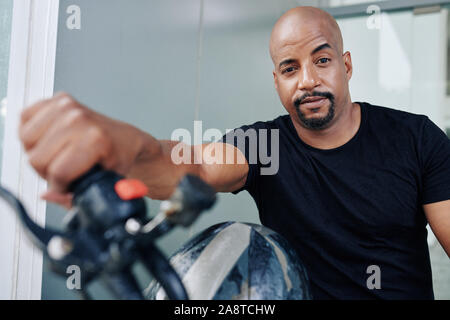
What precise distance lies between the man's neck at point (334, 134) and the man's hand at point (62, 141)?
31.2 inches

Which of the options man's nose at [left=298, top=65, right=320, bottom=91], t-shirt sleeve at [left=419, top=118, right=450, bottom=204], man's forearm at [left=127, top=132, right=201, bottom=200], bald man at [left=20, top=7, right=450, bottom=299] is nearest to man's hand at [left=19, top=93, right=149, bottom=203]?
man's forearm at [left=127, top=132, right=201, bottom=200]

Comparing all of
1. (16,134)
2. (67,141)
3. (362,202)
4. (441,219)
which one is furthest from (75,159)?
(441,219)

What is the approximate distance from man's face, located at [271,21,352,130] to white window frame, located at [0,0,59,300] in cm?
63

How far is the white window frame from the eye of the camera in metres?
0.98

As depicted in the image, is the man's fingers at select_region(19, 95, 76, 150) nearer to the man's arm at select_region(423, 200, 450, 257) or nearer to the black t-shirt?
the black t-shirt

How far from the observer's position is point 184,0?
155 cm

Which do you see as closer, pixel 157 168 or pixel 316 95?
pixel 157 168

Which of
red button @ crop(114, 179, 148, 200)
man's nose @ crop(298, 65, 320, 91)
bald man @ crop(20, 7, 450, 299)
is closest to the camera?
red button @ crop(114, 179, 148, 200)

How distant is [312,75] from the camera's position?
42.6 inches

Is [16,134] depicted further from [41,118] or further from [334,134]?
[334,134]

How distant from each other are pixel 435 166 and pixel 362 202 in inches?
8.4
